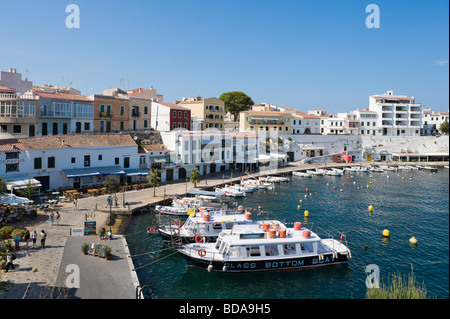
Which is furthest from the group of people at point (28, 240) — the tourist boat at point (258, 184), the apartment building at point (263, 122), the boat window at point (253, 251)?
the apartment building at point (263, 122)

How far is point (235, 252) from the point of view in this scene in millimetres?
26031

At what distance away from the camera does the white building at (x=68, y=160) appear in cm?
4103

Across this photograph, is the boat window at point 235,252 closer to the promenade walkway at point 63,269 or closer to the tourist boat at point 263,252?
the tourist boat at point 263,252

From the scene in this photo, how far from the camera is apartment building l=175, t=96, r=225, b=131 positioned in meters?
83.1

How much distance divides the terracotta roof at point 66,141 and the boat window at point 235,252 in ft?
99.6

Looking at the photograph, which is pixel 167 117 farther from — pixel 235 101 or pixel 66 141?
pixel 235 101

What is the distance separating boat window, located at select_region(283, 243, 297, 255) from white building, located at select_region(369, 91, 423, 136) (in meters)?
94.0

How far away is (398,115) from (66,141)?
99.8 meters

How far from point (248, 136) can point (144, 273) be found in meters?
52.1

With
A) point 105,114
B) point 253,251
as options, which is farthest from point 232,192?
point 105,114

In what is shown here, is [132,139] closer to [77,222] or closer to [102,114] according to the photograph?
[102,114]

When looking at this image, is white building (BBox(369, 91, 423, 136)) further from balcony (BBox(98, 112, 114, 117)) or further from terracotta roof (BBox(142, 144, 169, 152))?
balcony (BBox(98, 112, 114, 117))

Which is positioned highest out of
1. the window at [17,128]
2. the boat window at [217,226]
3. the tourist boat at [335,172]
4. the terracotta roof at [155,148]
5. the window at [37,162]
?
the window at [17,128]
